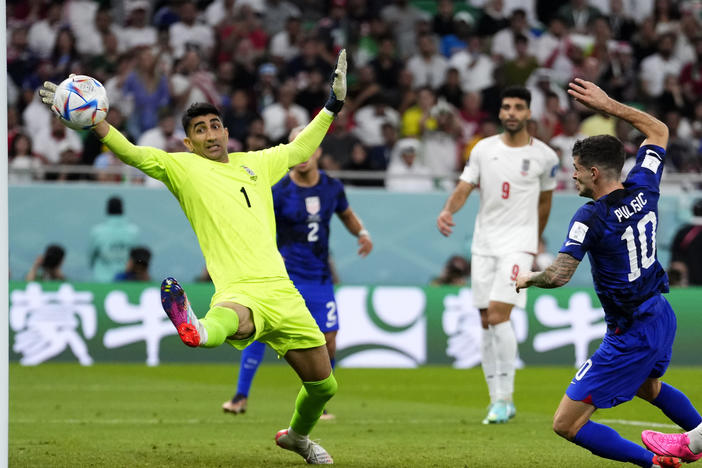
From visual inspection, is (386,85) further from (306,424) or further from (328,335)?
(306,424)

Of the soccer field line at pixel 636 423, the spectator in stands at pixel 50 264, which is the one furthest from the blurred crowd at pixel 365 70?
the soccer field line at pixel 636 423

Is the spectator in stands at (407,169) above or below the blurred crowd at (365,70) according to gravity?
below

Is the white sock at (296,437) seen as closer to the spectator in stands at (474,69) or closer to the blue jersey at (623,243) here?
the blue jersey at (623,243)

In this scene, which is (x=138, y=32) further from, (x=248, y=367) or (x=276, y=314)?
(x=276, y=314)

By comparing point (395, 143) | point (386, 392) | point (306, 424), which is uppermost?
point (395, 143)

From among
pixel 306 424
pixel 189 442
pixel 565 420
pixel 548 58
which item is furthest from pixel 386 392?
pixel 548 58

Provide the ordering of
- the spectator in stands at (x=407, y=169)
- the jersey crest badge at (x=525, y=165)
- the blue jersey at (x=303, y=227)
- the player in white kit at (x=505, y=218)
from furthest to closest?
the spectator in stands at (x=407, y=169) < the jersey crest badge at (x=525, y=165) < the blue jersey at (x=303, y=227) < the player in white kit at (x=505, y=218)

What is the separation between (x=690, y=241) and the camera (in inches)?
628

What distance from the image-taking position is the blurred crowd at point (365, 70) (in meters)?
17.6

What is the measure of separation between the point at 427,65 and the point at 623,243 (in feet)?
44.6

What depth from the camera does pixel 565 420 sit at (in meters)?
6.71

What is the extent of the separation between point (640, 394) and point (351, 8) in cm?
1446

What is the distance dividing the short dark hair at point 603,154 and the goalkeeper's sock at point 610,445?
1.49 metres

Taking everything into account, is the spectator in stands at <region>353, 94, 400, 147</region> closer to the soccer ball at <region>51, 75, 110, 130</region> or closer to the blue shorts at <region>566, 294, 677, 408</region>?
the soccer ball at <region>51, 75, 110, 130</region>
